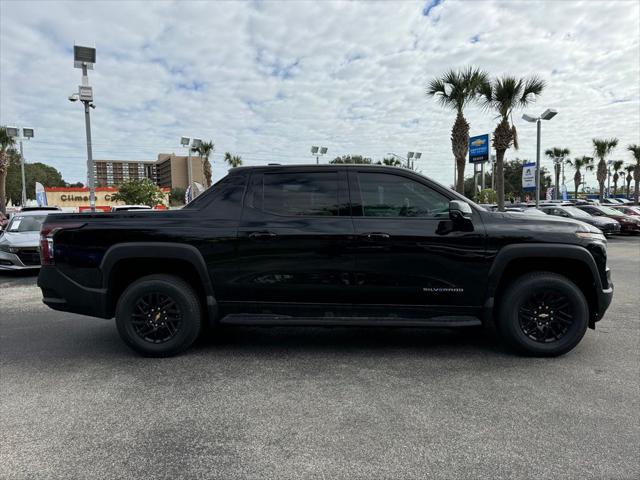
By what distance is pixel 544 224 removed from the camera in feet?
13.3

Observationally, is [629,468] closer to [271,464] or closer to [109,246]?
[271,464]

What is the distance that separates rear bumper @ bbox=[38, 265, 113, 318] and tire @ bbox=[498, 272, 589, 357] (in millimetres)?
3860

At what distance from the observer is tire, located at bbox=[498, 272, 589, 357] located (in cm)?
407

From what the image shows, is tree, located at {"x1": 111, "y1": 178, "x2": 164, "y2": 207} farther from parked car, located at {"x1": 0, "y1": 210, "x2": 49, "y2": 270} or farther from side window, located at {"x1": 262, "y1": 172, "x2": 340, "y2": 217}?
side window, located at {"x1": 262, "y1": 172, "x2": 340, "y2": 217}

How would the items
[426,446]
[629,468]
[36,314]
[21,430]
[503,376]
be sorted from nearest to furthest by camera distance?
[629,468]
[426,446]
[21,430]
[503,376]
[36,314]

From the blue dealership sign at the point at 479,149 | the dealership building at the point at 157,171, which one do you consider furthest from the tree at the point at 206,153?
the dealership building at the point at 157,171

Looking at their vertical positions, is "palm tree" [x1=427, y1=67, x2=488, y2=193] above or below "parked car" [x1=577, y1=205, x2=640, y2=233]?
above

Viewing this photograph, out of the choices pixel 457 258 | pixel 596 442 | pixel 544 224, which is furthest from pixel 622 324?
pixel 596 442

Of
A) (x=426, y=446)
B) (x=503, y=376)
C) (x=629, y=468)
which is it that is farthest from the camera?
(x=503, y=376)

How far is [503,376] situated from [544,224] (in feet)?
4.78

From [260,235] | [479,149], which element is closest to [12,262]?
[260,235]

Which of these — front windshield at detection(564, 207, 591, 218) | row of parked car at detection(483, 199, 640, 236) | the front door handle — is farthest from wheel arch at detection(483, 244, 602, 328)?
front windshield at detection(564, 207, 591, 218)

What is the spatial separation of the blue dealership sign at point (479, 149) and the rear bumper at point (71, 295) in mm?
25671

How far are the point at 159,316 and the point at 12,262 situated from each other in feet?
24.6
